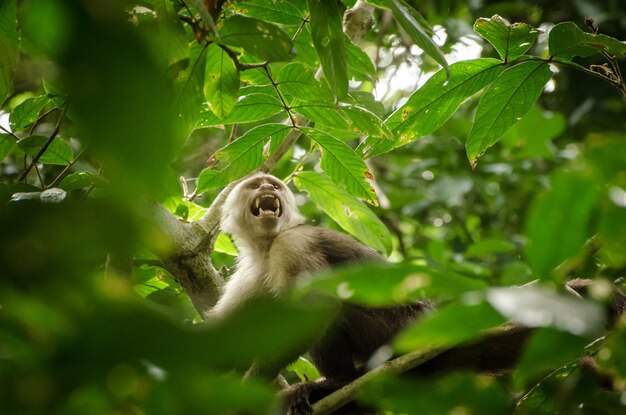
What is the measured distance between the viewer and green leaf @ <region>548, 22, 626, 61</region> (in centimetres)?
271

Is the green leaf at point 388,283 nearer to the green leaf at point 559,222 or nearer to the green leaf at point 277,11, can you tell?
the green leaf at point 559,222

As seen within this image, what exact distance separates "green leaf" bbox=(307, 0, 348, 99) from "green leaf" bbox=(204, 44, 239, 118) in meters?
0.59

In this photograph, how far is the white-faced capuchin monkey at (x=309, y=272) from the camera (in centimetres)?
402

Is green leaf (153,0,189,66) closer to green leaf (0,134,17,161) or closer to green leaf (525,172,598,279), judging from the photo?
green leaf (0,134,17,161)

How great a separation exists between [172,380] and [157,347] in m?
0.08

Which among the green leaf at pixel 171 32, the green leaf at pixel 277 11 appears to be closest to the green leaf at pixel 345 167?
the green leaf at pixel 277 11

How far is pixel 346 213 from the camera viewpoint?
4426 millimetres

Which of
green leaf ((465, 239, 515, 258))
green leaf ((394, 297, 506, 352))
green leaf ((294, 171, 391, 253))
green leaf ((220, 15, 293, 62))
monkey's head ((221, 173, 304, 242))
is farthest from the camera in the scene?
green leaf ((465, 239, 515, 258))

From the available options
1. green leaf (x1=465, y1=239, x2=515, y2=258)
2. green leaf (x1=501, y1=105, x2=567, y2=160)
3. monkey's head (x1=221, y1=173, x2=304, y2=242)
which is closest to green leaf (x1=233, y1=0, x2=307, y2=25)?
monkey's head (x1=221, y1=173, x2=304, y2=242)

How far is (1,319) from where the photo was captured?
3.16 feet

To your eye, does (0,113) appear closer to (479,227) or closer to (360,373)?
(360,373)

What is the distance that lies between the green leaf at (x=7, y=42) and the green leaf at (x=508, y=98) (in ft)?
6.68

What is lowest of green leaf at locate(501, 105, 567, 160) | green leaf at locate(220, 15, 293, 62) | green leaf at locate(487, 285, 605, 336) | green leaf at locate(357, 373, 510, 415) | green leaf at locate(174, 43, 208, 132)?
green leaf at locate(501, 105, 567, 160)

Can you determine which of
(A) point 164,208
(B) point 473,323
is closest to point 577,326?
(B) point 473,323
